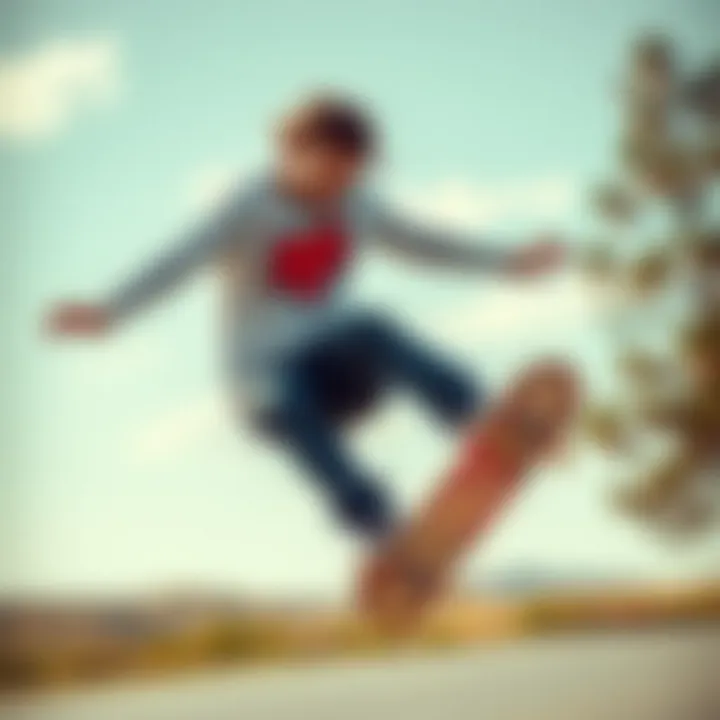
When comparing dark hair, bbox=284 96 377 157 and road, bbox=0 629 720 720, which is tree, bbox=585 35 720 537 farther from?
dark hair, bbox=284 96 377 157

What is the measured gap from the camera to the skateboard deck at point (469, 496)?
1233 mm

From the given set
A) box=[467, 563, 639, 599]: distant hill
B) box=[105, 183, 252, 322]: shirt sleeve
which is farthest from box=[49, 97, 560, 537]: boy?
box=[467, 563, 639, 599]: distant hill

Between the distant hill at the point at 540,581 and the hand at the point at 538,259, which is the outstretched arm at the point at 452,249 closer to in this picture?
the hand at the point at 538,259

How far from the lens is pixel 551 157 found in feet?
4.33

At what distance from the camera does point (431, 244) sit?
129cm

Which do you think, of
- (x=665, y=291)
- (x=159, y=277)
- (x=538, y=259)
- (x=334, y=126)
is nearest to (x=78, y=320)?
(x=159, y=277)

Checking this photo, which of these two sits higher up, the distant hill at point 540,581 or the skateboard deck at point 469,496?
the skateboard deck at point 469,496

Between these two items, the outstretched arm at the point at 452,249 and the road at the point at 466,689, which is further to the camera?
the outstretched arm at the point at 452,249

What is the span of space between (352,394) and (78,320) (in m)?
0.27

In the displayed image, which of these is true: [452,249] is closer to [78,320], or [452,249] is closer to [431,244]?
[431,244]

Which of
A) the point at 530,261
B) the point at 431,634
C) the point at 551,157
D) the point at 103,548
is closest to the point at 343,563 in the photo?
the point at 431,634

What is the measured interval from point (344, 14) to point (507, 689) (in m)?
0.70

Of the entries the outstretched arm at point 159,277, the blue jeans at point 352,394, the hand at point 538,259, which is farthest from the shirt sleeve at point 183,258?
the hand at point 538,259

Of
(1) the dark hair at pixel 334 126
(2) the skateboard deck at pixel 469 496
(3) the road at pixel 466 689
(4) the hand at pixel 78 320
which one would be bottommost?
(3) the road at pixel 466 689
